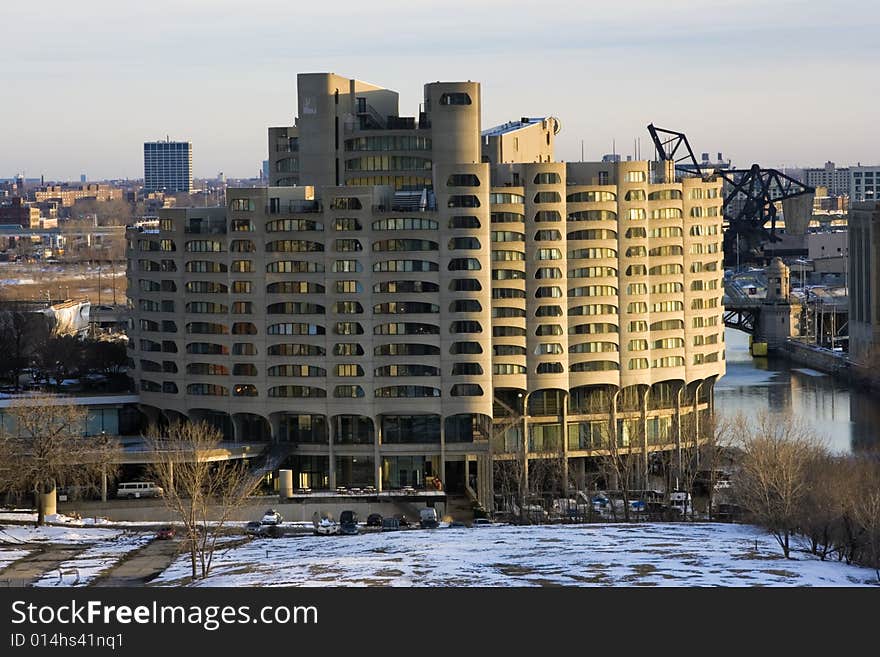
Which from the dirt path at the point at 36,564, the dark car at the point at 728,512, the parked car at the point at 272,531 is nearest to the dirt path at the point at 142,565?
the dirt path at the point at 36,564

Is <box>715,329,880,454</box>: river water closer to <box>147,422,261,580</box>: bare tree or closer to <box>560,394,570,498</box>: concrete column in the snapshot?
<box>560,394,570,498</box>: concrete column

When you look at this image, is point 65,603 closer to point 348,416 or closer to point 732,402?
point 348,416

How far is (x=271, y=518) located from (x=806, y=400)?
42440 millimetres

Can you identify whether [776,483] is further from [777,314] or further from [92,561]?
[777,314]

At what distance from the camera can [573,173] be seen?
7000 cm

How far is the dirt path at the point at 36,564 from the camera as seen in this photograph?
142 feet

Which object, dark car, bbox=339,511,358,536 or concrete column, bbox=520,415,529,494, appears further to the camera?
concrete column, bbox=520,415,529,494

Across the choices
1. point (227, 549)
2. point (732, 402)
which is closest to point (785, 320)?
point (732, 402)

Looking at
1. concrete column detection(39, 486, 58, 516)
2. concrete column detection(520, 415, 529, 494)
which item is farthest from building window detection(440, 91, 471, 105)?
concrete column detection(39, 486, 58, 516)

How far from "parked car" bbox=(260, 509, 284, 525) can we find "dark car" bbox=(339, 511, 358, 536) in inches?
74.0

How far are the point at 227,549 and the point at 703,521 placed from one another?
15085mm

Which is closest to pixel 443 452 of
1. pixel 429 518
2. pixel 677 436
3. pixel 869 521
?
pixel 429 518

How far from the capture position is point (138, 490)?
198ft

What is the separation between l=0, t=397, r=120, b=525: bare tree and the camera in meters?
58.0
